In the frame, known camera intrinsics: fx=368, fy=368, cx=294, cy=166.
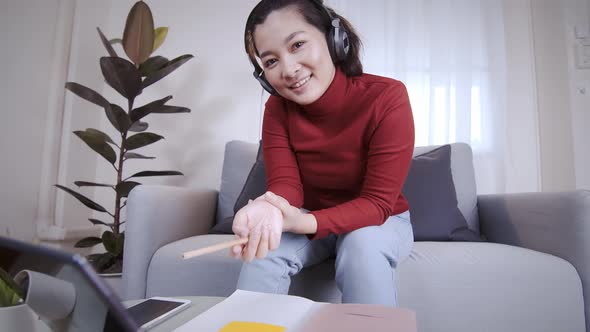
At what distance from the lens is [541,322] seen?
2.78ft

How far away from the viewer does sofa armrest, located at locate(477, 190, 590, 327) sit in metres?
0.90

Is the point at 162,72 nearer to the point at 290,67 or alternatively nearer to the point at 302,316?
the point at 290,67

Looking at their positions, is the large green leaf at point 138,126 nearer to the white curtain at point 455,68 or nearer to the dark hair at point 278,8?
the dark hair at point 278,8

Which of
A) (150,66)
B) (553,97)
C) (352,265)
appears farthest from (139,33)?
(553,97)

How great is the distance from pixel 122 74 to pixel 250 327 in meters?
1.39

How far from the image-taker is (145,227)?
1.01m

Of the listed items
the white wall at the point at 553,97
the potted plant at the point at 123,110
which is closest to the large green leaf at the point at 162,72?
the potted plant at the point at 123,110

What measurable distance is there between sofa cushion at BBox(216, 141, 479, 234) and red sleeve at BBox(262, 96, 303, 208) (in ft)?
1.56

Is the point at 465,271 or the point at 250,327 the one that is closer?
the point at 250,327

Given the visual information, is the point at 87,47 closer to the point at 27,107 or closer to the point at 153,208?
the point at 27,107

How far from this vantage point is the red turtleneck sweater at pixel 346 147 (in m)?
0.78

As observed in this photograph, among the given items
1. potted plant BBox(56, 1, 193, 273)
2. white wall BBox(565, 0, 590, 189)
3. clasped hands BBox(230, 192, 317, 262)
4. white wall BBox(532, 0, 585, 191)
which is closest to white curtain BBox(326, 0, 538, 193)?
white wall BBox(532, 0, 585, 191)

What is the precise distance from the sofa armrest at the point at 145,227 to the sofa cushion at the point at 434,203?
2.39ft

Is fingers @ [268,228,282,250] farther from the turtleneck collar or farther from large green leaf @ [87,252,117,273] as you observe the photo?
large green leaf @ [87,252,117,273]
